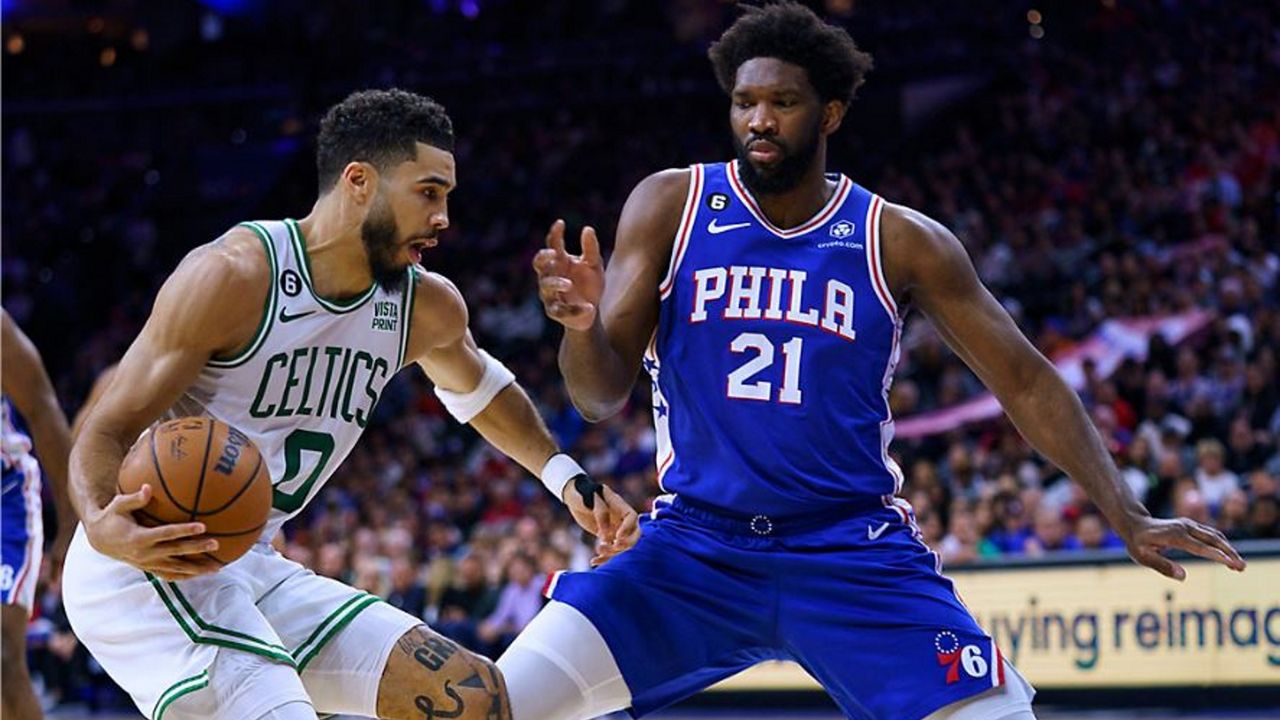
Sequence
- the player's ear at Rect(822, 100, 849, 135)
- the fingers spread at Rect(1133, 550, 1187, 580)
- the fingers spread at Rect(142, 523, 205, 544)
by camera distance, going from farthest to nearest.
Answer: the player's ear at Rect(822, 100, 849, 135) < the fingers spread at Rect(1133, 550, 1187, 580) < the fingers spread at Rect(142, 523, 205, 544)

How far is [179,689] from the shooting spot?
163 inches

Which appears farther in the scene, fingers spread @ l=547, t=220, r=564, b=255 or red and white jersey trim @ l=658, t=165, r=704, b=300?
red and white jersey trim @ l=658, t=165, r=704, b=300

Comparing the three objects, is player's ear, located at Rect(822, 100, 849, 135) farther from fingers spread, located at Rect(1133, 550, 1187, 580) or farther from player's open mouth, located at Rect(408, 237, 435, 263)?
fingers spread, located at Rect(1133, 550, 1187, 580)

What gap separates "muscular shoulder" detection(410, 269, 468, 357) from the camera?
479cm

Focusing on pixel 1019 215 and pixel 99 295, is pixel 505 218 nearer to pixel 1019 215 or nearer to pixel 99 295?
pixel 99 295

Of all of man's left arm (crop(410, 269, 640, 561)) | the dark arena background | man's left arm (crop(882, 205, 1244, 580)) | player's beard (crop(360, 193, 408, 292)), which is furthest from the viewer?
the dark arena background

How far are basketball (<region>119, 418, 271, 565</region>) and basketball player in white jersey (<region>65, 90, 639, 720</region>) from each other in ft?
0.38

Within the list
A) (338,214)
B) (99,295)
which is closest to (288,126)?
(99,295)

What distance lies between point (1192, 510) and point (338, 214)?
7.03 meters

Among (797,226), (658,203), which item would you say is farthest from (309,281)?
(797,226)

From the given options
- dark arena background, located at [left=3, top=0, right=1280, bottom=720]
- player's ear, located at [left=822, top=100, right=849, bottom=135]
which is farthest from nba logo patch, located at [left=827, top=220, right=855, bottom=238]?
dark arena background, located at [left=3, top=0, right=1280, bottom=720]

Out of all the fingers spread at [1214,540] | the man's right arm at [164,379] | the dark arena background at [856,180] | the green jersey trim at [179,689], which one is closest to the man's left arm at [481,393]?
the man's right arm at [164,379]

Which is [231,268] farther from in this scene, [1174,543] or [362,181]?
[1174,543]

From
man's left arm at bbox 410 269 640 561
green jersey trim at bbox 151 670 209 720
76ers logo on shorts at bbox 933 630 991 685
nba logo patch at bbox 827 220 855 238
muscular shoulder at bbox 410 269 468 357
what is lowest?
green jersey trim at bbox 151 670 209 720
